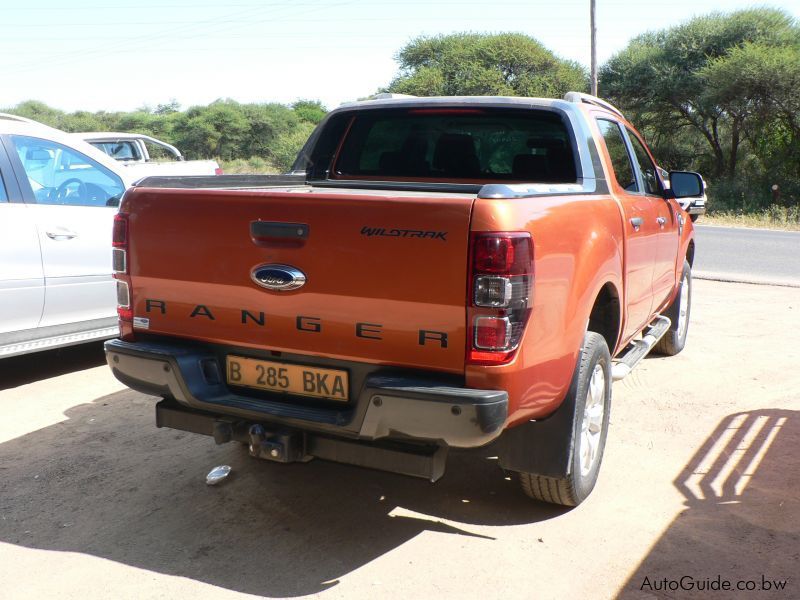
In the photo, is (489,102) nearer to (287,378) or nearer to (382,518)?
(287,378)

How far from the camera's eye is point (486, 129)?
14.9 feet

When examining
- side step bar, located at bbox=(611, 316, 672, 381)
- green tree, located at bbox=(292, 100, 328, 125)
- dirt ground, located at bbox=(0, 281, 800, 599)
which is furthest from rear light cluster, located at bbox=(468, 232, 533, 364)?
green tree, located at bbox=(292, 100, 328, 125)

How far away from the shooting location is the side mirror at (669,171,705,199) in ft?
16.8

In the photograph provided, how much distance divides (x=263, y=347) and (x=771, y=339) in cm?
537

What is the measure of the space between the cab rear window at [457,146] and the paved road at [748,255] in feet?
23.9

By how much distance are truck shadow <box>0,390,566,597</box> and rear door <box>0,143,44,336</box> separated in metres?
0.98

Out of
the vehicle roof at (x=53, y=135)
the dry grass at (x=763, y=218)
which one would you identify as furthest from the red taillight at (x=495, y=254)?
the dry grass at (x=763, y=218)

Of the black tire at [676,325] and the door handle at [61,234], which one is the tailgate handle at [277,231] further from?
the black tire at [676,325]

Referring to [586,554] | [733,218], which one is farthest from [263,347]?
[733,218]

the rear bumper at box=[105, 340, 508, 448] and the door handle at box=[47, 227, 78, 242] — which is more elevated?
the door handle at box=[47, 227, 78, 242]

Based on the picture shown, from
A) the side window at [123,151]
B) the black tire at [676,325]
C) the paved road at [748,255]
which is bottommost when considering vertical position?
the paved road at [748,255]

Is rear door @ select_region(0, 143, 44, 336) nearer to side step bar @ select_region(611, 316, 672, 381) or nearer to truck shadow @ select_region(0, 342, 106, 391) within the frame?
truck shadow @ select_region(0, 342, 106, 391)

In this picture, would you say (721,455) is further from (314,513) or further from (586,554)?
(314,513)

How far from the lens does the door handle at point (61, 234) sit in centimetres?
541
